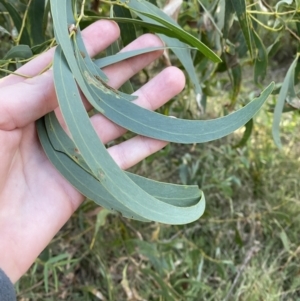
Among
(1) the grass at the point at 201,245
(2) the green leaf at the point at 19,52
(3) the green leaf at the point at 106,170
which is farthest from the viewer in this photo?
(1) the grass at the point at 201,245

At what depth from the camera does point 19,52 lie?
Result: 27.5 inches

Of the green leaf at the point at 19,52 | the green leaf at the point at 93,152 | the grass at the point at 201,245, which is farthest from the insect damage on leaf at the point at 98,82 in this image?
the grass at the point at 201,245

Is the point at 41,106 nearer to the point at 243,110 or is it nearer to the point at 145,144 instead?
the point at 145,144

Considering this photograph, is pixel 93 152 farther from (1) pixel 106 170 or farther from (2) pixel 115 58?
(2) pixel 115 58

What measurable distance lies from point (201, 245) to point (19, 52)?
82 centimetres

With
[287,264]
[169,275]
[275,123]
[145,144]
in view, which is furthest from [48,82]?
[287,264]

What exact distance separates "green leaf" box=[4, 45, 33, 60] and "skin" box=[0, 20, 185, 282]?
39mm

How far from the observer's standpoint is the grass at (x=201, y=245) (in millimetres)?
1123

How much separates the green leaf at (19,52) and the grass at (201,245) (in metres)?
0.42

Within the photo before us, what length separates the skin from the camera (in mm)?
705

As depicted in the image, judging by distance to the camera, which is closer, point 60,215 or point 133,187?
point 133,187

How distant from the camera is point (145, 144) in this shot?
75cm

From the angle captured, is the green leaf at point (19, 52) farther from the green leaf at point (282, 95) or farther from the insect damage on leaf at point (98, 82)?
the green leaf at point (282, 95)

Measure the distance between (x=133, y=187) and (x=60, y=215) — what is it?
34 cm
